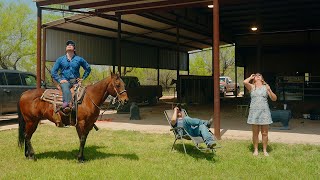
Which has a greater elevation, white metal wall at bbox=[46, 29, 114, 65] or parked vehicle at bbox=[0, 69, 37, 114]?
white metal wall at bbox=[46, 29, 114, 65]

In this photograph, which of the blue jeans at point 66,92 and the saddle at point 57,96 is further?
the saddle at point 57,96

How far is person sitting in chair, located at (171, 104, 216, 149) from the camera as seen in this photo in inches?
252

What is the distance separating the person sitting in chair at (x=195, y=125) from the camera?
6.39 meters

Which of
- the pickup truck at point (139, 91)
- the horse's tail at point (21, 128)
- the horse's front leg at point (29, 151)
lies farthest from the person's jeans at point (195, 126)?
the pickup truck at point (139, 91)

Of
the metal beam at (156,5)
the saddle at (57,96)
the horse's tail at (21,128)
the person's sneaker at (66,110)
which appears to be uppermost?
the metal beam at (156,5)

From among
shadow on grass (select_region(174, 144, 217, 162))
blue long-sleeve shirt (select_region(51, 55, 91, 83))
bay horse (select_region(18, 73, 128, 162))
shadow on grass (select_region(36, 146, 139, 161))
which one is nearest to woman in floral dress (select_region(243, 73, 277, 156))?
shadow on grass (select_region(174, 144, 217, 162))

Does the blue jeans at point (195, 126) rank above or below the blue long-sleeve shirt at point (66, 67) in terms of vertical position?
below

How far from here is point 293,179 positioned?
5.29 m

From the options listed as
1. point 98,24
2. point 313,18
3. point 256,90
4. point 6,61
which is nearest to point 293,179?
point 256,90

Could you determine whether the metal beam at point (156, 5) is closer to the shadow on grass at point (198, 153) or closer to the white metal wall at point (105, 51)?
the white metal wall at point (105, 51)

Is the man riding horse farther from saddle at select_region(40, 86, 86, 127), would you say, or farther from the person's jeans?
the person's jeans

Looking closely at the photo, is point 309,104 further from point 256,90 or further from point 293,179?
point 293,179

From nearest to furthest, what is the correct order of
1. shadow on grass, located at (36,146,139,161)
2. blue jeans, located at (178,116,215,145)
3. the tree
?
1. blue jeans, located at (178,116,215,145)
2. shadow on grass, located at (36,146,139,161)
3. the tree

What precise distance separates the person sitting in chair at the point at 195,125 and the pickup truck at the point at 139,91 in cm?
1064
